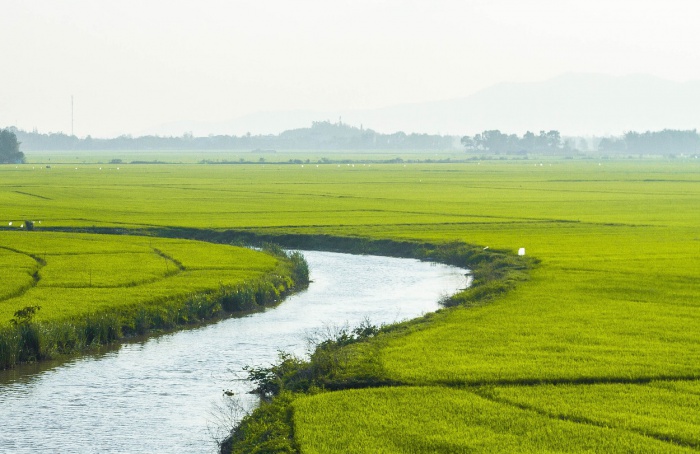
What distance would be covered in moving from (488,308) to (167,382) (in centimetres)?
977

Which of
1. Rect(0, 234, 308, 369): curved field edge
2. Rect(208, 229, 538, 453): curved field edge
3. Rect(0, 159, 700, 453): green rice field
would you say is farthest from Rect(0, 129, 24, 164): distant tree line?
Rect(208, 229, 538, 453): curved field edge

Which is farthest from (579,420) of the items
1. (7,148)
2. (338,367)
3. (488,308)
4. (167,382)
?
(7,148)

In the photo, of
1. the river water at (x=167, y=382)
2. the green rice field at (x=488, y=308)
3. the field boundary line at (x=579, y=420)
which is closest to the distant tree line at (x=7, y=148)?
the green rice field at (x=488, y=308)

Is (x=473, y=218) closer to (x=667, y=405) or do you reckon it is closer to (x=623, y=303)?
(x=623, y=303)

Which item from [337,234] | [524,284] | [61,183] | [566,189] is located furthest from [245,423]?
[61,183]

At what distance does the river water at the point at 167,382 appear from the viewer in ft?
56.7

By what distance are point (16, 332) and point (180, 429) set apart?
731 cm

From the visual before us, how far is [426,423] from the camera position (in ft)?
52.5

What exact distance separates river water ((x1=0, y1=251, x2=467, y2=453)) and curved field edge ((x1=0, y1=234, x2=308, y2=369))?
625mm

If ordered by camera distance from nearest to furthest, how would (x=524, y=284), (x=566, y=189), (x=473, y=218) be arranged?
(x=524, y=284), (x=473, y=218), (x=566, y=189)

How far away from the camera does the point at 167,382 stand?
2120 centimetres

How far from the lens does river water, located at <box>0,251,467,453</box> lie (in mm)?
17281

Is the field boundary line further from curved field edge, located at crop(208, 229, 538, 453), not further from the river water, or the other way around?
the river water

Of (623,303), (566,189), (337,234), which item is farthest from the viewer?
(566,189)
